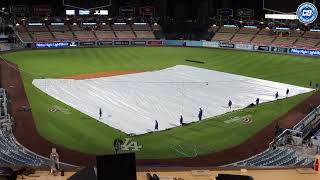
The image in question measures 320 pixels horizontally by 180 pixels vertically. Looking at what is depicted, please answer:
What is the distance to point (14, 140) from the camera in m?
30.9

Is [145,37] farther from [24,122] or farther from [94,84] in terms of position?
[24,122]

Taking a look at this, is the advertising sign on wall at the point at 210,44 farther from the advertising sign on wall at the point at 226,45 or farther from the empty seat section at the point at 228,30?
the empty seat section at the point at 228,30

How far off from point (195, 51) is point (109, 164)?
250 feet

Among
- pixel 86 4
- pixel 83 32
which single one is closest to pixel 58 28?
pixel 83 32

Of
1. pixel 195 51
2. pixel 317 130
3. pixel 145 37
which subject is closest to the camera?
pixel 317 130

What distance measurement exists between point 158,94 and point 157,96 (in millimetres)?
844

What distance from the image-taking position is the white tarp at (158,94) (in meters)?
37.3

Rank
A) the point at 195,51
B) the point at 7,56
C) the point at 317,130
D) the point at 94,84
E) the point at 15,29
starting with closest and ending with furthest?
1. the point at 317,130
2. the point at 94,84
3. the point at 7,56
4. the point at 195,51
5. the point at 15,29

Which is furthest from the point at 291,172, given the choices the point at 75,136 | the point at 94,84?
the point at 94,84

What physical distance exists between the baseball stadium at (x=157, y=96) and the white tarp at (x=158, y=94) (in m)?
0.14

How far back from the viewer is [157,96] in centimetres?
4428

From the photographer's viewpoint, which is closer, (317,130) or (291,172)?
(291,172)

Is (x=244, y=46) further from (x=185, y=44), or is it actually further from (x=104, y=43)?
(x=104, y=43)

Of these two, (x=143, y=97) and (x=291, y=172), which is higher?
(x=291, y=172)
